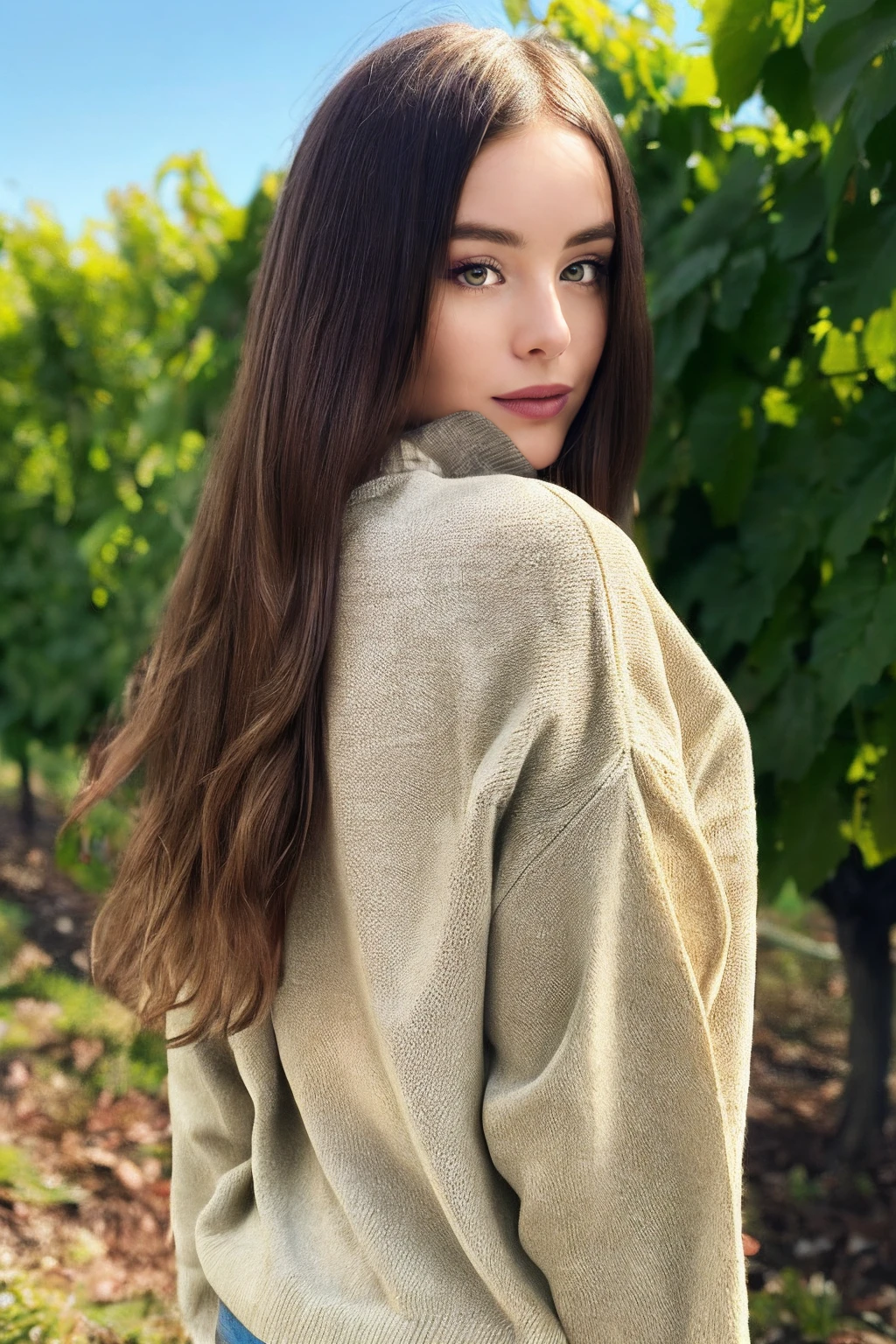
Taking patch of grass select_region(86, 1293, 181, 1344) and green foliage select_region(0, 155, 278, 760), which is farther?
green foliage select_region(0, 155, 278, 760)

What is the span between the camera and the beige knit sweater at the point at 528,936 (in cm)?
91

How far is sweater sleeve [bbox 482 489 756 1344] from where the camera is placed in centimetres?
90

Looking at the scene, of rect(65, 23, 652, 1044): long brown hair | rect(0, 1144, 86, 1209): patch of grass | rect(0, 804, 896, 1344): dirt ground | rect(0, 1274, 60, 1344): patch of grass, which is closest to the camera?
rect(65, 23, 652, 1044): long brown hair

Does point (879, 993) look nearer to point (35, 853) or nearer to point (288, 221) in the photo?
point (288, 221)

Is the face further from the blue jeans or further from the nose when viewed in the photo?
the blue jeans

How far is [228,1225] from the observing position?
48.5 inches

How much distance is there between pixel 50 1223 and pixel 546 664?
241 cm

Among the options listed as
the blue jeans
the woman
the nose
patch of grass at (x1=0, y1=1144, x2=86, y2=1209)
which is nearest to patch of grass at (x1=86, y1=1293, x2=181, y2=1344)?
patch of grass at (x1=0, y1=1144, x2=86, y2=1209)

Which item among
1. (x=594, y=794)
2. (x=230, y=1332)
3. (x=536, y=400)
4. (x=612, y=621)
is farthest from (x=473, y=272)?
(x=230, y=1332)

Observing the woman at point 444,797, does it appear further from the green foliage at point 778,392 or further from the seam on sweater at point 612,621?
the green foliage at point 778,392

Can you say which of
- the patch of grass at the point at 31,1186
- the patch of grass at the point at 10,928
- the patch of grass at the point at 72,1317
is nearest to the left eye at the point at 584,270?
the patch of grass at the point at 72,1317

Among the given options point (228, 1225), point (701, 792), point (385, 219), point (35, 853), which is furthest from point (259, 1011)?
point (35, 853)

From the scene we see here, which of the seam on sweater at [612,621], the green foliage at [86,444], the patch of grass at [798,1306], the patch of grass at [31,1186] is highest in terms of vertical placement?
the seam on sweater at [612,621]

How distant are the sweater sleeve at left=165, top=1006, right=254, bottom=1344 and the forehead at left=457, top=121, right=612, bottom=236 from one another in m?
0.86
